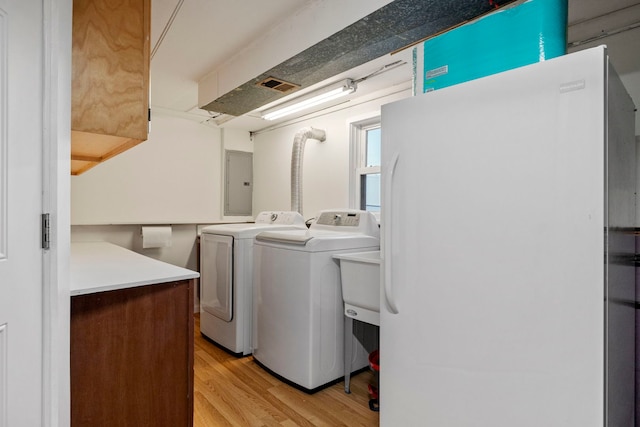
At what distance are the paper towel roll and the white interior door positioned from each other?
9.26 feet

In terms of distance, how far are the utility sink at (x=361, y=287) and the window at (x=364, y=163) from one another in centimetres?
120

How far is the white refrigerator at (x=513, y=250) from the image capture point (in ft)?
3.57

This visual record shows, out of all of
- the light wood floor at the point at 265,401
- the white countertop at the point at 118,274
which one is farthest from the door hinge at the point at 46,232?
the light wood floor at the point at 265,401

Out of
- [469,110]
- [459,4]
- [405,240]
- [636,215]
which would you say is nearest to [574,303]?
[405,240]

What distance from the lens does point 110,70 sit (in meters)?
1.37

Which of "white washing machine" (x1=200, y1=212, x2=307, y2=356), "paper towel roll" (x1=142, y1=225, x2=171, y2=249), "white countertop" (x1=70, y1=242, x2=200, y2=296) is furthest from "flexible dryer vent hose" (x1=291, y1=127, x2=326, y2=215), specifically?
"white countertop" (x1=70, y1=242, x2=200, y2=296)

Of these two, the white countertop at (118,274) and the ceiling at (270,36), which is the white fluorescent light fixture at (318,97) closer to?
the ceiling at (270,36)

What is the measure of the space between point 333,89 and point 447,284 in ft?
6.70

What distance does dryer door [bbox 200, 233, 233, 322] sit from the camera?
296 centimetres

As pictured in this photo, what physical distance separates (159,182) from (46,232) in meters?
3.09

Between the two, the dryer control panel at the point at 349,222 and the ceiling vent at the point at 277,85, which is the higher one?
the ceiling vent at the point at 277,85

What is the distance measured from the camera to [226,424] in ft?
6.59

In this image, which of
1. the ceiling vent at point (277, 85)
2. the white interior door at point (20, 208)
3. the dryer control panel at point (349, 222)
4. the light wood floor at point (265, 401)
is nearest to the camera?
the white interior door at point (20, 208)

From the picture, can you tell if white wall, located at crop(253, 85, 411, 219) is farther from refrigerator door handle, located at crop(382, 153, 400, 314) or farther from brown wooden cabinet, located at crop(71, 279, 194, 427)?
brown wooden cabinet, located at crop(71, 279, 194, 427)
